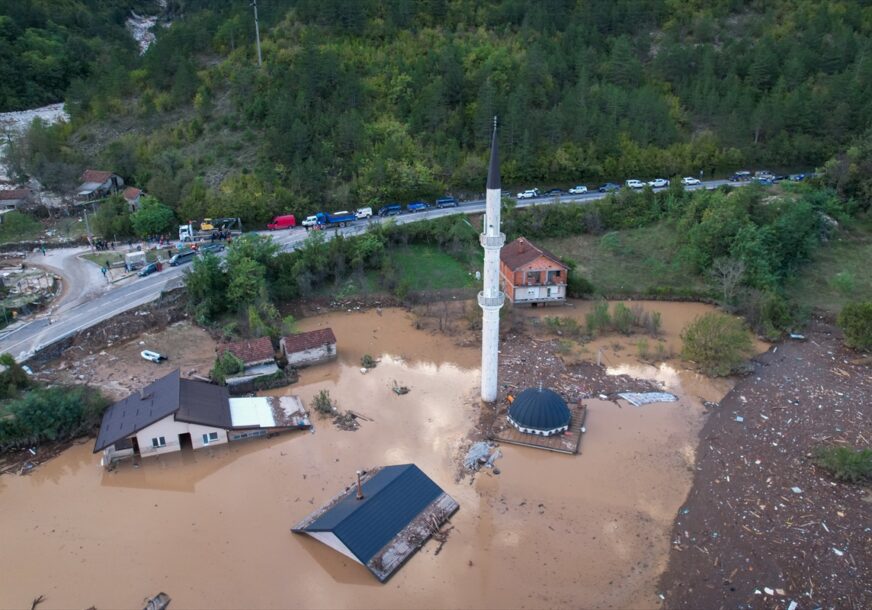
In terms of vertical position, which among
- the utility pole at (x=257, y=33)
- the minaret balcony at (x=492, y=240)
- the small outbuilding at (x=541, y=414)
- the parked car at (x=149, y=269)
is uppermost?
the utility pole at (x=257, y=33)

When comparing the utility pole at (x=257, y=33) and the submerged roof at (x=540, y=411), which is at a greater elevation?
the utility pole at (x=257, y=33)

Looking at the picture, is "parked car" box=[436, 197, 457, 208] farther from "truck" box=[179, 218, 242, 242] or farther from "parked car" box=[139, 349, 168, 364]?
"parked car" box=[139, 349, 168, 364]

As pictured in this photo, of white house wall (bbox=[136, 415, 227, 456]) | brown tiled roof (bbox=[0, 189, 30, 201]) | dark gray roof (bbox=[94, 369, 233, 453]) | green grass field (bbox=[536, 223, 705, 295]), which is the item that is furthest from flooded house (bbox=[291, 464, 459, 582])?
brown tiled roof (bbox=[0, 189, 30, 201])

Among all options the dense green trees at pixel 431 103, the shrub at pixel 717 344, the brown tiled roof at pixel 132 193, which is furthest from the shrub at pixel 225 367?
the brown tiled roof at pixel 132 193

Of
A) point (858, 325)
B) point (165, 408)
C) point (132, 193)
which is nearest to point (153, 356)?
point (165, 408)

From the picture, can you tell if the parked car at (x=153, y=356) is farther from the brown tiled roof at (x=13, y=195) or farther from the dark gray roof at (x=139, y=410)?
the brown tiled roof at (x=13, y=195)

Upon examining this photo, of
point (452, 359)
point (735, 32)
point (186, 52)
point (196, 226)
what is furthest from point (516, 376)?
point (735, 32)

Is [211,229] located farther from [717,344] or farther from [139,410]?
[717,344]
